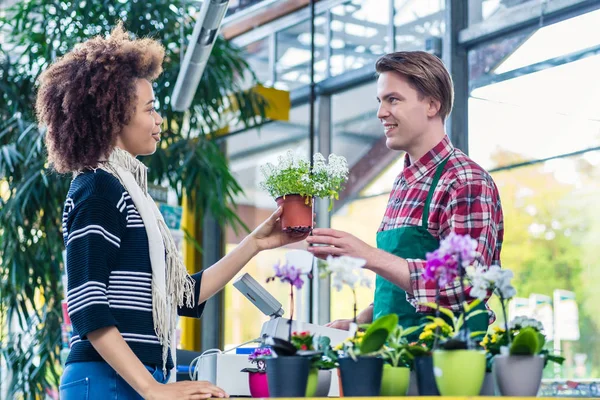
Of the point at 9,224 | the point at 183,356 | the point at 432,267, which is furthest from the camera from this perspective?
the point at 9,224

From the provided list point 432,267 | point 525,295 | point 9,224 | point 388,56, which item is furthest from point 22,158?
point 432,267

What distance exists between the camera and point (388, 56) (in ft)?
8.07

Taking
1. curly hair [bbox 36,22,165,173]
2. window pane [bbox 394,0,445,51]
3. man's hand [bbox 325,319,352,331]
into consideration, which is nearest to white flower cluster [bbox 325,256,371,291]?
curly hair [bbox 36,22,165,173]

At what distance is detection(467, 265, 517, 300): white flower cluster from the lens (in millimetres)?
1718

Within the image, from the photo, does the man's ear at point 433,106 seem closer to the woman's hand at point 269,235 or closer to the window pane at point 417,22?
the woman's hand at point 269,235

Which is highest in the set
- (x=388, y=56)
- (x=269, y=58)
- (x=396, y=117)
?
(x=269, y=58)

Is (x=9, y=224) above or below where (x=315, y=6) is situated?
below

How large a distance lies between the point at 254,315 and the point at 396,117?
4849 millimetres

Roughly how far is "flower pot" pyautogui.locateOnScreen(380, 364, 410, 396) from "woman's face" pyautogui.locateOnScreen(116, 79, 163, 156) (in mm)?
865

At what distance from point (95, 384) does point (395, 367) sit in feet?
2.19

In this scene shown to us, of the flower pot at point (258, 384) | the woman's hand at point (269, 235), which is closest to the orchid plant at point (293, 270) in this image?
the flower pot at point (258, 384)

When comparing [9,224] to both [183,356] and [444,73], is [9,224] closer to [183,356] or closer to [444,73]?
[183,356]

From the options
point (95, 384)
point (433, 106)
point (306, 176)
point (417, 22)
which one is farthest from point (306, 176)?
point (417, 22)

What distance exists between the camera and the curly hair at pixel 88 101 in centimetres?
211
